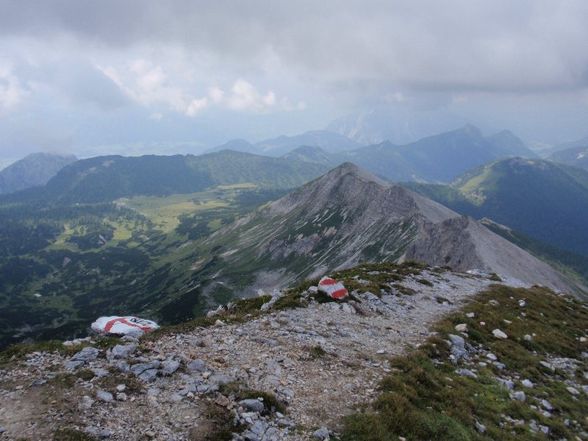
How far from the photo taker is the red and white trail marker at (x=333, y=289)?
32.0 meters

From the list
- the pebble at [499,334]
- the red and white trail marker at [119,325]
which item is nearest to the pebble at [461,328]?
the pebble at [499,334]

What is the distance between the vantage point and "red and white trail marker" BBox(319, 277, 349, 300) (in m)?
32.0

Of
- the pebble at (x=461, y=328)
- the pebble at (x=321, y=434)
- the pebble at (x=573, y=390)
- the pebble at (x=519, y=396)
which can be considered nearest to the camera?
the pebble at (x=321, y=434)

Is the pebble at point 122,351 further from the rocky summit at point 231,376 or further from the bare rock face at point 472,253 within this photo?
the bare rock face at point 472,253

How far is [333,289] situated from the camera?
1273 inches

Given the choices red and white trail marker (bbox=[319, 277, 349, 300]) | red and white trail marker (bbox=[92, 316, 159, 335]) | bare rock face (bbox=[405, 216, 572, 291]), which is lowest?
bare rock face (bbox=[405, 216, 572, 291])

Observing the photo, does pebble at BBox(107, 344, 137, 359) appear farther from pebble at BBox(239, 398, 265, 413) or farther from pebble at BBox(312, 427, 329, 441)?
pebble at BBox(312, 427, 329, 441)

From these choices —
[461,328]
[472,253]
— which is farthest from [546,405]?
[472,253]

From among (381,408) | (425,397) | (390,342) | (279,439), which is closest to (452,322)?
(390,342)

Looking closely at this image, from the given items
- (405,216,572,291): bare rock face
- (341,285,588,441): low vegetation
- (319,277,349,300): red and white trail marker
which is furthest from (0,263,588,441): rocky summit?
(405,216,572,291): bare rock face

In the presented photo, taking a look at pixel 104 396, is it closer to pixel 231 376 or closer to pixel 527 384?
pixel 231 376

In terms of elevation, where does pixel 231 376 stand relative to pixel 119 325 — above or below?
above

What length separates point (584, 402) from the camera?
21547 mm

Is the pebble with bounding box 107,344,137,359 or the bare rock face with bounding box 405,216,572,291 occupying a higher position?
the pebble with bounding box 107,344,137,359
